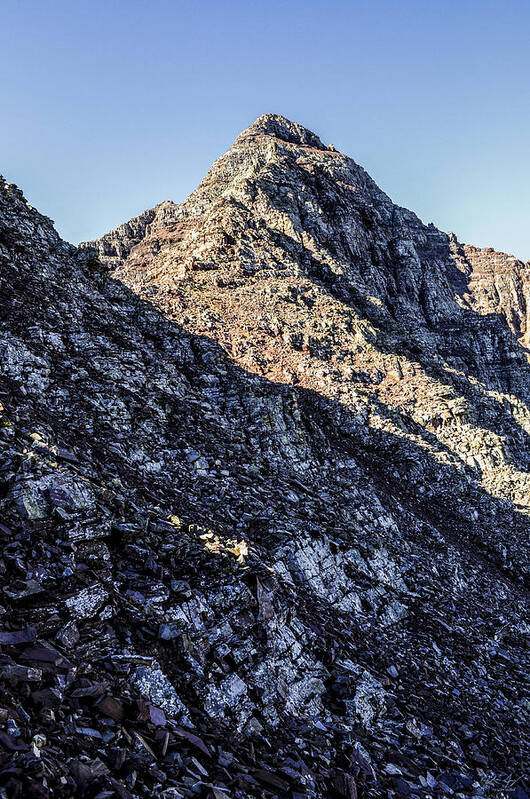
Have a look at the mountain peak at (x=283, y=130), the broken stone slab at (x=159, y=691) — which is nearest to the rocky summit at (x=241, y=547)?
the broken stone slab at (x=159, y=691)

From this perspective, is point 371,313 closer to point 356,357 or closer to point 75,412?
point 356,357

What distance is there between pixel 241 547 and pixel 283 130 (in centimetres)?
7133

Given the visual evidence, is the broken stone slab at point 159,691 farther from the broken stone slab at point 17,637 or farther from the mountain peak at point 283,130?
the mountain peak at point 283,130

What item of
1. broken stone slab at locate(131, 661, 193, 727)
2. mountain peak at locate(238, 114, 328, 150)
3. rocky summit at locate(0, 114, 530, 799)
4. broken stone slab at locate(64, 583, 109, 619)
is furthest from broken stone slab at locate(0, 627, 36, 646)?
mountain peak at locate(238, 114, 328, 150)

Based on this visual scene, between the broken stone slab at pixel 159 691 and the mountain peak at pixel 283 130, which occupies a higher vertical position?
the mountain peak at pixel 283 130

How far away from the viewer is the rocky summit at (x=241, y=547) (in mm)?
7172

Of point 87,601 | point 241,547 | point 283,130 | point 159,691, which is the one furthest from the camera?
point 283,130

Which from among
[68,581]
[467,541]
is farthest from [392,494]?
[68,581]

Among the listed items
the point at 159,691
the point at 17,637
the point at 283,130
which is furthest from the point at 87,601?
the point at 283,130

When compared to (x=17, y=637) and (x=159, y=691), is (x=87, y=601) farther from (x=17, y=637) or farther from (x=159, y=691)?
(x=159, y=691)

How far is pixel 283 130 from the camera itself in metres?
68.1

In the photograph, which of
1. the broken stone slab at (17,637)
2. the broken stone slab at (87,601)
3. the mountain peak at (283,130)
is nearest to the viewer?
the broken stone slab at (17,637)

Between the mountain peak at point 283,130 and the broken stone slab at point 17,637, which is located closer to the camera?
the broken stone slab at point 17,637

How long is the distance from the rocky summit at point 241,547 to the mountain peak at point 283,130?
36473 mm
